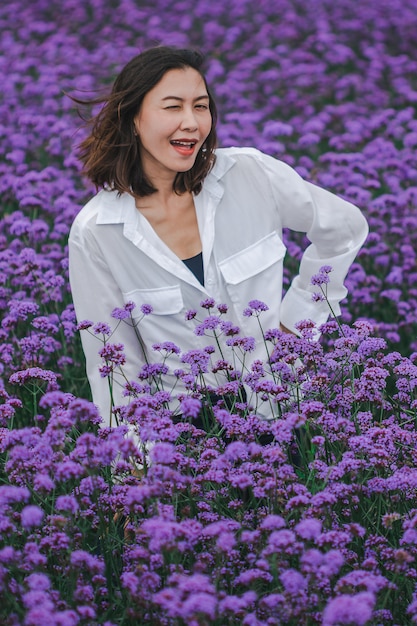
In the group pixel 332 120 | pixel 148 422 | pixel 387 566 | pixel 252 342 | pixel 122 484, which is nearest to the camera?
pixel 387 566

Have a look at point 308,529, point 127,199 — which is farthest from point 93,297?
point 308,529

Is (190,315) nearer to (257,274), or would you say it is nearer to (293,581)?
(257,274)

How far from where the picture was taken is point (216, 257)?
3.20m

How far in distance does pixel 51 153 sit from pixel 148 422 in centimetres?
392

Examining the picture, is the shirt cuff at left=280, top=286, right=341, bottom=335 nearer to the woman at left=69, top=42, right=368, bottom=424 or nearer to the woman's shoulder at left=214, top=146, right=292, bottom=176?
the woman at left=69, top=42, right=368, bottom=424

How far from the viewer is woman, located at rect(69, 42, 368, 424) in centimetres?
302

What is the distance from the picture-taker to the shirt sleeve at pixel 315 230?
3.21 meters

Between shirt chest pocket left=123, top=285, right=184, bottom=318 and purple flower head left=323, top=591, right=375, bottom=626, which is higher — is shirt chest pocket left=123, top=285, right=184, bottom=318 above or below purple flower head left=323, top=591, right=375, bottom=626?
above

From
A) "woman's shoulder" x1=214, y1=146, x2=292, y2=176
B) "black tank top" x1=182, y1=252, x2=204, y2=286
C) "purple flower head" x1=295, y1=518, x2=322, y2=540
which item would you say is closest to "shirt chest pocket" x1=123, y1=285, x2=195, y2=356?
"black tank top" x1=182, y1=252, x2=204, y2=286

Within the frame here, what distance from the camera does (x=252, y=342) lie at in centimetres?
279

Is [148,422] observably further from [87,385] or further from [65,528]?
[87,385]

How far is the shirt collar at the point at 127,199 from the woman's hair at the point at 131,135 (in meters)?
0.03

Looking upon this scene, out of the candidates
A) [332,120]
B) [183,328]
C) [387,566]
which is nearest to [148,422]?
[387,566]

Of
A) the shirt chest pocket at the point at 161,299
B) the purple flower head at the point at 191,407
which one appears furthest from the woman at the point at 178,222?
the purple flower head at the point at 191,407
